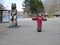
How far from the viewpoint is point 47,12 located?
92.9 meters

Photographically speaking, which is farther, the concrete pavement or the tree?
the tree

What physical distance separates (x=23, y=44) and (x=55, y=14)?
78.0 metres

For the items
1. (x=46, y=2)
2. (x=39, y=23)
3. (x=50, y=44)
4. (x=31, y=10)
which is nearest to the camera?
Answer: (x=50, y=44)

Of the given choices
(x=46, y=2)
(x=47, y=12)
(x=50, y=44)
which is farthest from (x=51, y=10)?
(x=50, y=44)

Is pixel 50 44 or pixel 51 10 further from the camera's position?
pixel 51 10

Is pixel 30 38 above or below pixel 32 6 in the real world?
below

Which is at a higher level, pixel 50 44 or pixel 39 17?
pixel 39 17

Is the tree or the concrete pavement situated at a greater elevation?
the tree

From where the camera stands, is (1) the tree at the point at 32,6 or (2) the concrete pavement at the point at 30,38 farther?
(1) the tree at the point at 32,6

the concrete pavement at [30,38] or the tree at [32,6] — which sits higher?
the tree at [32,6]

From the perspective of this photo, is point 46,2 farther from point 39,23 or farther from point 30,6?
point 39,23

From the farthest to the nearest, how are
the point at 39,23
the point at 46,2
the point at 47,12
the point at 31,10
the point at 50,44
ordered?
the point at 46,2 → the point at 47,12 → the point at 31,10 → the point at 39,23 → the point at 50,44

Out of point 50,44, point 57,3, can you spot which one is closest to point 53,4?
point 57,3

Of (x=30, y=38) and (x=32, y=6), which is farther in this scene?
(x=32, y=6)
